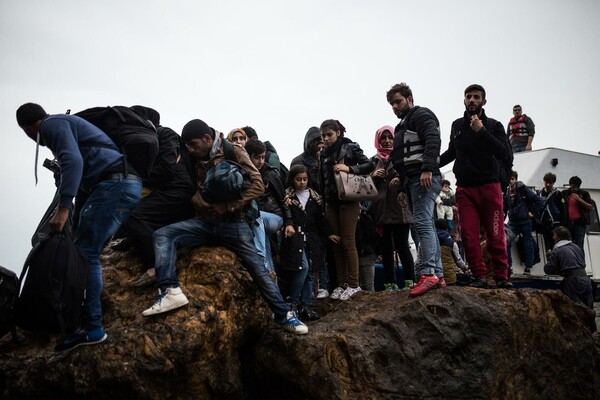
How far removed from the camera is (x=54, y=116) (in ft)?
11.2

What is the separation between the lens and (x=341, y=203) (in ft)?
18.6

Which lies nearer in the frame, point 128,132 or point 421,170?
point 128,132

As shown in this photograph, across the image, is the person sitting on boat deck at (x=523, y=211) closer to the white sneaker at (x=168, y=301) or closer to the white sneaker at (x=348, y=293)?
the white sneaker at (x=348, y=293)

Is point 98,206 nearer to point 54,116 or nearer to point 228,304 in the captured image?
point 54,116

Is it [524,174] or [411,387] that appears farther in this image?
[524,174]

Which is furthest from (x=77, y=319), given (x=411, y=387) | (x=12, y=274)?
(x=411, y=387)

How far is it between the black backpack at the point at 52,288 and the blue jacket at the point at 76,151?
0.35 metres

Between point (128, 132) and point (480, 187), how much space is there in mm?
3829

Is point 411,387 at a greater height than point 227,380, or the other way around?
point 227,380

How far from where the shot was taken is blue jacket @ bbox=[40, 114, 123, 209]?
3.24 m

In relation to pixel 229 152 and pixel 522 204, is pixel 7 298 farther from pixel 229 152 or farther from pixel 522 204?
pixel 522 204

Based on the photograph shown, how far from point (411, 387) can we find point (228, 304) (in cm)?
183

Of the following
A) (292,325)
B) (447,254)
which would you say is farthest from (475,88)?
(447,254)

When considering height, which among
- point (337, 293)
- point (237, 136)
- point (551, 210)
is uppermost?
point (237, 136)
